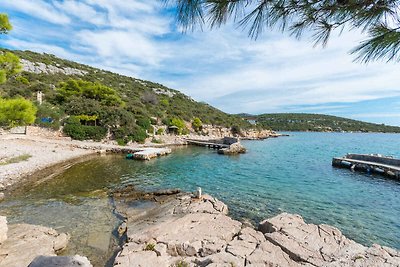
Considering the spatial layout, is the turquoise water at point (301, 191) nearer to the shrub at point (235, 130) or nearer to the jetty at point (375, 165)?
the jetty at point (375, 165)

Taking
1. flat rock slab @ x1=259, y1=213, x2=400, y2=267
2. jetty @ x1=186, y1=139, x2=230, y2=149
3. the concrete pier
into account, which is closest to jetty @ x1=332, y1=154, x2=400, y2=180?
flat rock slab @ x1=259, y1=213, x2=400, y2=267

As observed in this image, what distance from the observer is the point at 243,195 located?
1074 centimetres

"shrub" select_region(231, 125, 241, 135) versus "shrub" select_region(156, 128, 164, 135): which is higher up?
"shrub" select_region(231, 125, 241, 135)

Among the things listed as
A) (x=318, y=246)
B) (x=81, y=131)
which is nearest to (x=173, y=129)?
(x=81, y=131)

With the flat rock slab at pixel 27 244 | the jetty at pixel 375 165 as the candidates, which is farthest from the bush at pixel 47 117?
the jetty at pixel 375 165

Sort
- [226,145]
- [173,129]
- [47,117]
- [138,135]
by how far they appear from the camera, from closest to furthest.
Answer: [47,117] → [138,135] → [226,145] → [173,129]

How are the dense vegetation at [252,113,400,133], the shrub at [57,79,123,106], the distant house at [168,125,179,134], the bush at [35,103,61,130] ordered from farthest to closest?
the dense vegetation at [252,113,400,133], the distant house at [168,125,179,134], the shrub at [57,79,123,106], the bush at [35,103,61,130]

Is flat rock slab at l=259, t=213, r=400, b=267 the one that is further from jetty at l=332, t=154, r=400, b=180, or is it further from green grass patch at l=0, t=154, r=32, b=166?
green grass patch at l=0, t=154, r=32, b=166

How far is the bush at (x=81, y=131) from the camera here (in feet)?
88.9

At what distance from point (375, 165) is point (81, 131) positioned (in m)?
31.2

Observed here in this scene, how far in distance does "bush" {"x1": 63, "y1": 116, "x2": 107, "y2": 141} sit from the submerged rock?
79.4ft

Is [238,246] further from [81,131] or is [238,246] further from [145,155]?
[81,131]

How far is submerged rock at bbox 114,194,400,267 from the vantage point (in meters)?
4.19

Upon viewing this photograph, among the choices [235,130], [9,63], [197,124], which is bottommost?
[235,130]
